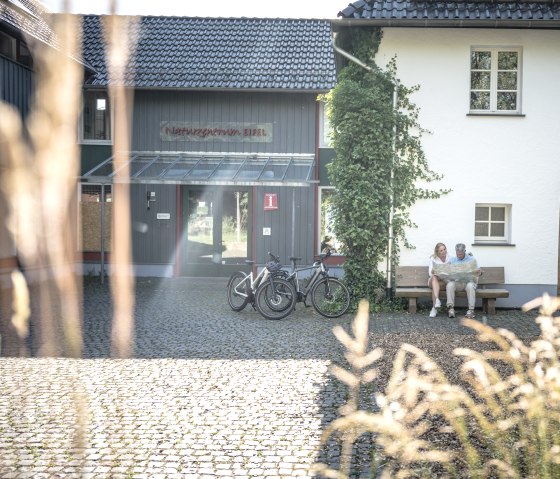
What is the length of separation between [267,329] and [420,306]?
3.40 metres

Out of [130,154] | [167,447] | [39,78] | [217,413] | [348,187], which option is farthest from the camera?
[130,154]

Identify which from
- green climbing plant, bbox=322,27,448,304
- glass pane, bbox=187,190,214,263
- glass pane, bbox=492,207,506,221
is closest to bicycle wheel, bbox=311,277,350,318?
green climbing plant, bbox=322,27,448,304

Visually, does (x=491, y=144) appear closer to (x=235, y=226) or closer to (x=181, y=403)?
(x=181, y=403)

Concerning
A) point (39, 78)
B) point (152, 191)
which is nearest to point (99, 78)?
point (39, 78)

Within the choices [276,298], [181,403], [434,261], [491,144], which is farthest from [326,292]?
[181,403]

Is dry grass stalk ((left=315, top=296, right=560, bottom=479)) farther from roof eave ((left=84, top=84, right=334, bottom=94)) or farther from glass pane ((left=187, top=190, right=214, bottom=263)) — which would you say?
glass pane ((left=187, top=190, right=214, bottom=263))

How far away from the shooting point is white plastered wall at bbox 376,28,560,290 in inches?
516

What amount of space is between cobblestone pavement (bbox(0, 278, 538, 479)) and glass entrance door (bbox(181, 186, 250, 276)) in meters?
9.23

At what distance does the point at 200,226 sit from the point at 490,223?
31.1 ft

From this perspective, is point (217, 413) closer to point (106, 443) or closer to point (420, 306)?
point (106, 443)

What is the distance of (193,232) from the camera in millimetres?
20641

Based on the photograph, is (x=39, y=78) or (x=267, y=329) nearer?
(x=267, y=329)

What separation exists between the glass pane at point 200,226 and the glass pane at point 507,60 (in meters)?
9.62

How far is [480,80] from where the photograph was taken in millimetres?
13406
